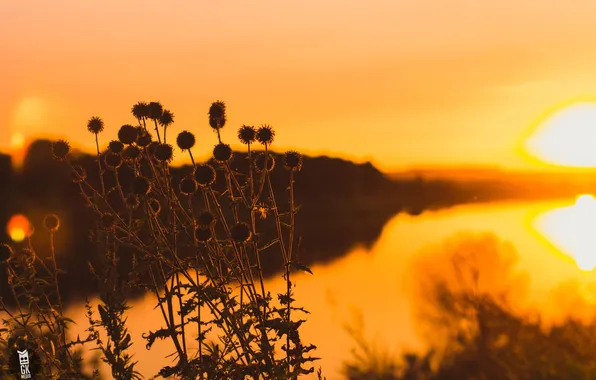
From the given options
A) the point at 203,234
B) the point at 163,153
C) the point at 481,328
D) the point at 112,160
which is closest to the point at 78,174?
→ the point at 112,160

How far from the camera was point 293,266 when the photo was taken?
19.9ft

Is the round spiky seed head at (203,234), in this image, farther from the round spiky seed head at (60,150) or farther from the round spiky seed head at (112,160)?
the round spiky seed head at (60,150)

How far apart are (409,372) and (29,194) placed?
64348 millimetres

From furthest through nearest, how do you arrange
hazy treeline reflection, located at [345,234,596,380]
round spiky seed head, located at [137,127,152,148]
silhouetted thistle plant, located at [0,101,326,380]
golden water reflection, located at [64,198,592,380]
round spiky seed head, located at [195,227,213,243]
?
round spiky seed head, located at [137,127,152,148] < round spiky seed head, located at [195,227,213,243] < silhouetted thistle plant, located at [0,101,326,380] < golden water reflection, located at [64,198,592,380] < hazy treeline reflection, located at [345,234,596,380]

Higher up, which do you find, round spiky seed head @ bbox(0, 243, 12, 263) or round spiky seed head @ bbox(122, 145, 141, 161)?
round spiky seed head @ bbox(122, 145, 141, 161)

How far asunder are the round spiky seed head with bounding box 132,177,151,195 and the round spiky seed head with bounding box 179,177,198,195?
38cm

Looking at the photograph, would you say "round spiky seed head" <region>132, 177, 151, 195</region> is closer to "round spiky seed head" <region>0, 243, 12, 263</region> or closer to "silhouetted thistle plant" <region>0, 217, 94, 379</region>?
"silhouetted thistle plant" <region>0, 217, 94, 379</region>

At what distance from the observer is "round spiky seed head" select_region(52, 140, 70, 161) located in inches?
292

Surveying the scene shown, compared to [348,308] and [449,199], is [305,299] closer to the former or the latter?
[348,308]

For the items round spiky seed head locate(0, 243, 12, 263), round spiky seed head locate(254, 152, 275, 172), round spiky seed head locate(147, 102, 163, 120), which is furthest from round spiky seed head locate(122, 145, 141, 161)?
round spiky seed head locate(0, 243, 12, 263)

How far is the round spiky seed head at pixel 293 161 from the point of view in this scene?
7.02 meters

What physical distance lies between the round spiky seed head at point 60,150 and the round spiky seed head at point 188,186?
1.30 meters

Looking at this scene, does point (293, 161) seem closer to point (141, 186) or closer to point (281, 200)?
point (141, 186)

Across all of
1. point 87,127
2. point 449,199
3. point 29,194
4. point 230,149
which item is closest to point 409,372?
point 230,149
